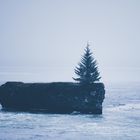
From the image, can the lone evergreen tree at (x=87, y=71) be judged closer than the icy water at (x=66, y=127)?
No

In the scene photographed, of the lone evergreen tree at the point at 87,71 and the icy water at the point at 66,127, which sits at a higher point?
the lone evergreen tree at the point at 87,71

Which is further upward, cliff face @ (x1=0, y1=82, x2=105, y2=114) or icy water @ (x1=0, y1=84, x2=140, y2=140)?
cliff face @ (x1=0, y1=82, x2=105, y2=114)

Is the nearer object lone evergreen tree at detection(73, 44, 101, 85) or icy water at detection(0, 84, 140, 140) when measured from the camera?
icy water at detection(0, 84, 140, 140)

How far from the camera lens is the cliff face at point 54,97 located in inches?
2372

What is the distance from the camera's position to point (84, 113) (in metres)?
60.1

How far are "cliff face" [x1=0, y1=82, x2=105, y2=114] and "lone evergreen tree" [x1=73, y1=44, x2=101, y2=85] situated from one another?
265 cm

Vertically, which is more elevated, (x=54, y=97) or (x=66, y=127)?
(x=54, y=97)

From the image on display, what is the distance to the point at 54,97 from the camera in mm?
61406

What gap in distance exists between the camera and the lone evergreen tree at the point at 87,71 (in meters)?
63.8

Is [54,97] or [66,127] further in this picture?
[54,97]

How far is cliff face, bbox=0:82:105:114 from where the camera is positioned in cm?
6025

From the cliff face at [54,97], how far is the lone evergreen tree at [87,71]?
265 cm

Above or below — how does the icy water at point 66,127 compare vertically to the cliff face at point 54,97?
below

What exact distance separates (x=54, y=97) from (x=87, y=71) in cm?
785
